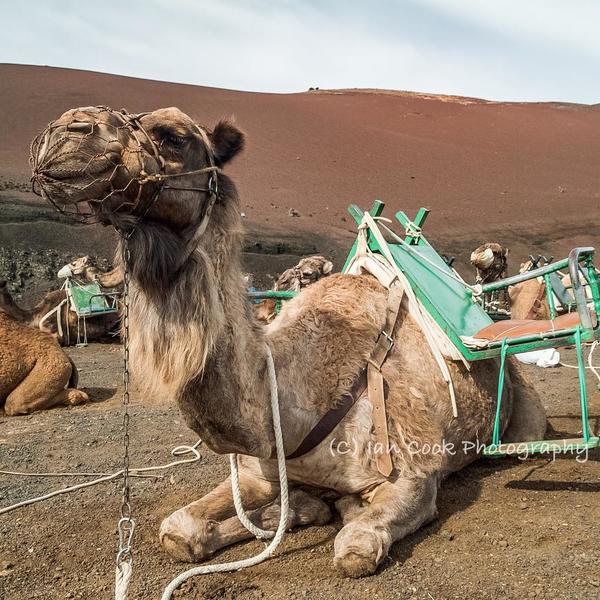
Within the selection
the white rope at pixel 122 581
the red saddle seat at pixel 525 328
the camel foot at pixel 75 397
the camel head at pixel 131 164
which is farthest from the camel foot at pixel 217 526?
the camel foot at pixel 75 397

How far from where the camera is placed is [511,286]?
9656 mm

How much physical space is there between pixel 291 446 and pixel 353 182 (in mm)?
30367

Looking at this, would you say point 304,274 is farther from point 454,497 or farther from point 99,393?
point 454,497

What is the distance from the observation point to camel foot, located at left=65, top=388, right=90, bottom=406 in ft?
22.4

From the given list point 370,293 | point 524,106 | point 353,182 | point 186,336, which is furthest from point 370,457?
point 524,106

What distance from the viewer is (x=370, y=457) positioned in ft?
10.2

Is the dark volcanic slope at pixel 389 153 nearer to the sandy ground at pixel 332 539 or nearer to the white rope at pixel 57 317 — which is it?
the white rope at pixel 57 317

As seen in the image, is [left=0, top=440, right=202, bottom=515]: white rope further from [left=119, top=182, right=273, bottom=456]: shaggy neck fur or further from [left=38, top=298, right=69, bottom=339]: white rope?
[left=38, top=298, right=69, bottom=339]: white rope

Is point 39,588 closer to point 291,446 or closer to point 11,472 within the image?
point 291,446

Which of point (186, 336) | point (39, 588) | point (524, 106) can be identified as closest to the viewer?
point (186, 336)

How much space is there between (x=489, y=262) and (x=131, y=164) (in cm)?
727

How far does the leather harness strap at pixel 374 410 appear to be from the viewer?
3.03 m

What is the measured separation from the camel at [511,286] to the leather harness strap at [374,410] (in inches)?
228

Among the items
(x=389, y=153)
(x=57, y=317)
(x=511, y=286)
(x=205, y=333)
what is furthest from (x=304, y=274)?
(x=389, y=153)
